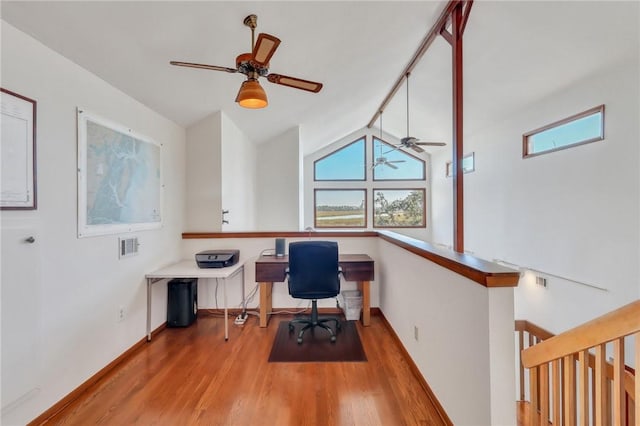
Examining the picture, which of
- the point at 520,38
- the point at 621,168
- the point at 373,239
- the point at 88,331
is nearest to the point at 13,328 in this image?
the point at 88,331

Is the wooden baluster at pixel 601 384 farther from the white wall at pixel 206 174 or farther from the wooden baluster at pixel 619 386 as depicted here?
the white wall at pixel 206 174

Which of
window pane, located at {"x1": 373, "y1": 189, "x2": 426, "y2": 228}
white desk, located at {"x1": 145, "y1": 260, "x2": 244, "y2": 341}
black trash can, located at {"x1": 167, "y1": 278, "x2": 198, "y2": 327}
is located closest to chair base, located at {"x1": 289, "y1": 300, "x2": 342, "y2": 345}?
white desk, located at {"x1": 145, "y1": 260, "x2": 244, "y2": 341}

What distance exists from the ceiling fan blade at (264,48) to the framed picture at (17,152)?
1.33 metres

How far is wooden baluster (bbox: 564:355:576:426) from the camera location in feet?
3.65

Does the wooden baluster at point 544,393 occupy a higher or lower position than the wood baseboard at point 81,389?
higher

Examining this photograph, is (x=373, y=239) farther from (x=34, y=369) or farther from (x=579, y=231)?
(x=34, y=369)

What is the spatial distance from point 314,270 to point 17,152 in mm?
2201

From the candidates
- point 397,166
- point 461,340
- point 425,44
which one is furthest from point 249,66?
point 397,166

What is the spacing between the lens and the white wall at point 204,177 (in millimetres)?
3523

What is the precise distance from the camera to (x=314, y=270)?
2775 millimetres

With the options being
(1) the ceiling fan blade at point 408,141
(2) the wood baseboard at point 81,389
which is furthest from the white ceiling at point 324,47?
(2) the wood baseboard at point 81,389

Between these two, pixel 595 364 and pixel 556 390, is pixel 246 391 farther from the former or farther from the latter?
pixel 595 364

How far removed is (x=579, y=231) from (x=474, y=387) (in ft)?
11.6

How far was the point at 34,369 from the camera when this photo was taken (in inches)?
65.4
